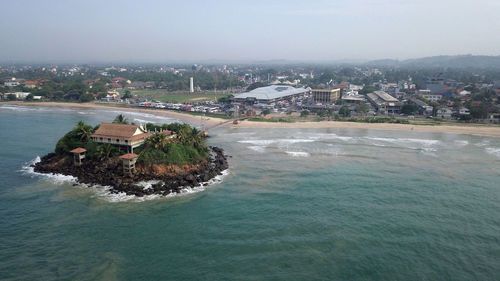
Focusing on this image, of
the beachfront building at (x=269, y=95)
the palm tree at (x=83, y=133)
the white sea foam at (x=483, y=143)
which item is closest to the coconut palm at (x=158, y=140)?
the palm tree at (x=83, y=133)

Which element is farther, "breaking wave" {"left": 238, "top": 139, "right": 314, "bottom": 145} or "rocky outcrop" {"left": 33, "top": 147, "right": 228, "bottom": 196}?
"breaking wave" {"left": 238, "top": 139, "right": 314, "bottom": 145}

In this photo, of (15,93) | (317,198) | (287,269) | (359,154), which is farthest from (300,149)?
(15,93)

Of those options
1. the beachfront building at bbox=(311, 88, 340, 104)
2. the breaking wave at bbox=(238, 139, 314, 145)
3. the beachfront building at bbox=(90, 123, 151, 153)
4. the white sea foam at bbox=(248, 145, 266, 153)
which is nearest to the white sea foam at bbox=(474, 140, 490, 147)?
the breaking wave at bbox=(238, 139, 314, 145)

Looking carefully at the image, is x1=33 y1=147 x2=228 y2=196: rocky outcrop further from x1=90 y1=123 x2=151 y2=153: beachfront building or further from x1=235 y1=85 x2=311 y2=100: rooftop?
x1=235 y1=85 x2=311 y2=100: rooftop

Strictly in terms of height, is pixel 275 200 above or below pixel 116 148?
below

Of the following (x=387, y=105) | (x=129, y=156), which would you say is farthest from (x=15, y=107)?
(x=387, y=105)

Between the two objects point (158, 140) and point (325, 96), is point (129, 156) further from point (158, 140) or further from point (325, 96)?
point (325, 96)

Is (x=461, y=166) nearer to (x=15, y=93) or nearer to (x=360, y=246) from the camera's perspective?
(x=360, y=246)

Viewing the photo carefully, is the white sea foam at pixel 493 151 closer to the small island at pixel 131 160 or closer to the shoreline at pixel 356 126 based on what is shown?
the shoreline at pixel 356 126
